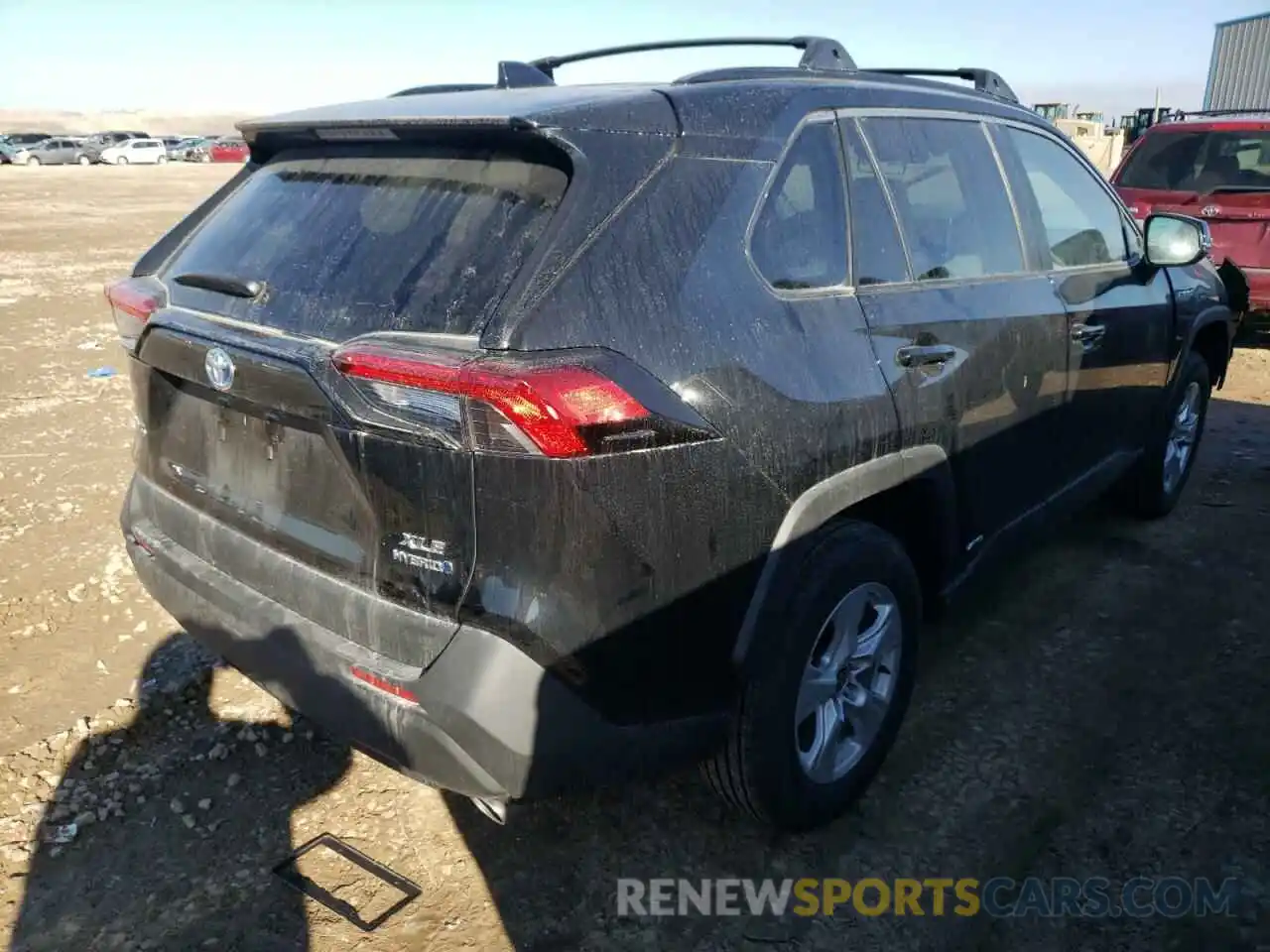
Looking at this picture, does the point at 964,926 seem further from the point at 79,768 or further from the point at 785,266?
the point at 79,768

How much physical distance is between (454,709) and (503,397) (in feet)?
2.01

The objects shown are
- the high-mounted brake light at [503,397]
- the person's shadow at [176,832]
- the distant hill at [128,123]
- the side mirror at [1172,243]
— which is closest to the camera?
the high-mounted brake light at [503,397]

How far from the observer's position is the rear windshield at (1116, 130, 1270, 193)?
25.2ft

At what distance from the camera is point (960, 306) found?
2.78 meters

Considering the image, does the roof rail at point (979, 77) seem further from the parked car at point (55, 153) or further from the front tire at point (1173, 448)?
the parked car at point (55, 153)

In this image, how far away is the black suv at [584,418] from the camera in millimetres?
1891

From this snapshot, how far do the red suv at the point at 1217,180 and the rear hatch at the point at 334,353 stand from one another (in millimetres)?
7067

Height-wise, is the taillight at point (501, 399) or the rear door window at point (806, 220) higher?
the rear door window at point (806, 220)

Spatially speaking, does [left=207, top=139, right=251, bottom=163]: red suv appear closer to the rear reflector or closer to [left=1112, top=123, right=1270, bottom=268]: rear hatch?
[left=1112, top=123, right=1270, bottom=268]: rear hatch

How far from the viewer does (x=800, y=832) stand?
2.63 metres

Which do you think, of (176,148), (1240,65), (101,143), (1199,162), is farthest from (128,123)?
(1199,162)

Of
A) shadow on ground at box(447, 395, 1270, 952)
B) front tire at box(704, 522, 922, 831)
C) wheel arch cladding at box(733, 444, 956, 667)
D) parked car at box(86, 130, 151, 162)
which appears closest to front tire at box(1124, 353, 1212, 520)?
shadow on ground at box(447, 395, 1270, 952)

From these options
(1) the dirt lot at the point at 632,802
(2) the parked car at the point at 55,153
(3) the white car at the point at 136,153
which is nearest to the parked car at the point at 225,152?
(3) the white car at the point at 136,153

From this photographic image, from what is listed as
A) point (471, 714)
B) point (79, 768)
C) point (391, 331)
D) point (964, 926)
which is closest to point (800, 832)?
point (964, 926)
